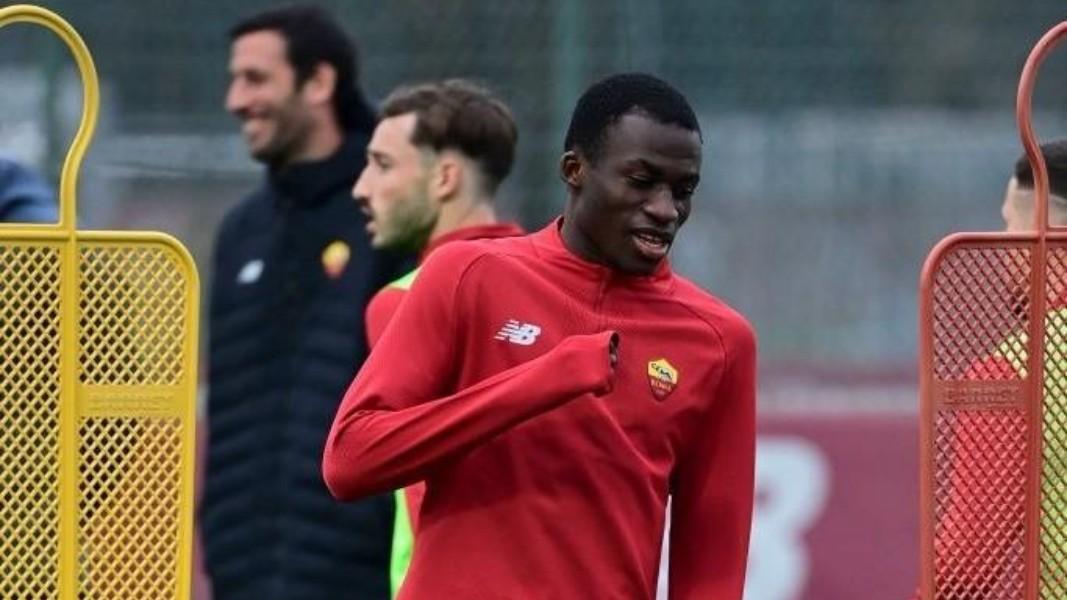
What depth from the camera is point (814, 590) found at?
8.94m

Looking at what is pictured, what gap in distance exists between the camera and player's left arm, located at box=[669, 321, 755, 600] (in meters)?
4.03

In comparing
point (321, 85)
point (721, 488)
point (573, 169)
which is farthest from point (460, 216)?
point (721, 488)

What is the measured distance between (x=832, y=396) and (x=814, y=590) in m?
0.71

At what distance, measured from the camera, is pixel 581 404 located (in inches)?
152

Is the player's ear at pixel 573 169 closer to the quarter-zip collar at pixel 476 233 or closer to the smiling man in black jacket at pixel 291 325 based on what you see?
the quarter-zip collar at pixel 476 233

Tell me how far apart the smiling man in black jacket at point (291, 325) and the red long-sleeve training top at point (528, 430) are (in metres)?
1.98

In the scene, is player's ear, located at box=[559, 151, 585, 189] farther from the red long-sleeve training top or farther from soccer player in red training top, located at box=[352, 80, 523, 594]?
soccer player in red training top, located at box=[352, 80, 523, 594]

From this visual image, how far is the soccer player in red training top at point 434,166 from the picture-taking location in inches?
222

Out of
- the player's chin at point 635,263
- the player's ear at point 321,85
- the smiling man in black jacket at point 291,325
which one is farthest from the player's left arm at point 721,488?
the player's ear at point 321,85

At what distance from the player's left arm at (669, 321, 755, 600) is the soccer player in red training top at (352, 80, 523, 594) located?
1588 mm

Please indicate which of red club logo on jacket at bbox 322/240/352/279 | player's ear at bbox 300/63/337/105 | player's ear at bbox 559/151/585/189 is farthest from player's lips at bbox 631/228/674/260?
player's ear at bbox 300/63/337/105

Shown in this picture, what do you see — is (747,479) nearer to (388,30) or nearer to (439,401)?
(439,401)

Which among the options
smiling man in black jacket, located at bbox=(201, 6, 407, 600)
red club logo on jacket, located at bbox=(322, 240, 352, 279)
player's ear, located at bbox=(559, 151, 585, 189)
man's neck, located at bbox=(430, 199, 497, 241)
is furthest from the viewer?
red club logo on jacket, located at bbox=(322, 240, 352, 279)

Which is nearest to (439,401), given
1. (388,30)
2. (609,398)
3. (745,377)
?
(609,398)
